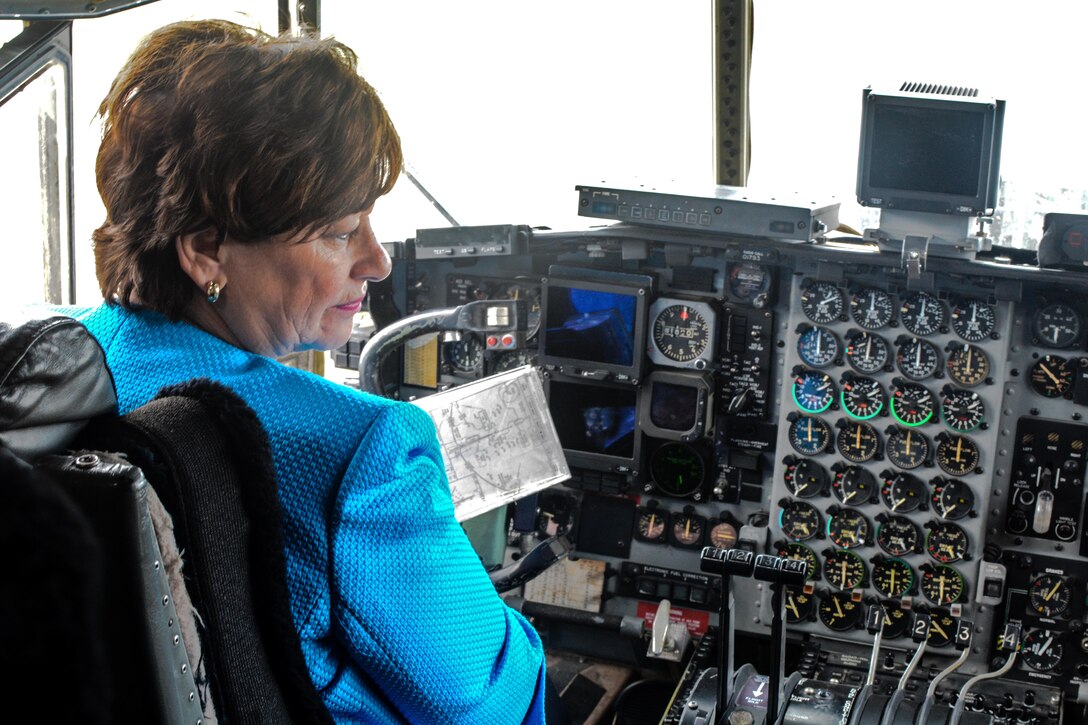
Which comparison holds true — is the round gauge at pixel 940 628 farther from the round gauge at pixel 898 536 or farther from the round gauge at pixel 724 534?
the round gauge at pixel 724 534

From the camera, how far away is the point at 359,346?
422 centimetres

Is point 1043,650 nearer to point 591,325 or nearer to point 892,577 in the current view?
point 892,577

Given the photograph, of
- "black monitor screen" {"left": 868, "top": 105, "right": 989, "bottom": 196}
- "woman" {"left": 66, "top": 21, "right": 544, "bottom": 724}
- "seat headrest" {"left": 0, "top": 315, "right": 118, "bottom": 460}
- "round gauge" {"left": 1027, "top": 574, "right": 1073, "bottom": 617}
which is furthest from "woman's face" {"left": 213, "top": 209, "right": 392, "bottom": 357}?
"round gauge" {"left": 1027, "top": 574, "right": 1073, "bottom": 617}

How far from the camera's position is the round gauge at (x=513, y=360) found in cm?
413

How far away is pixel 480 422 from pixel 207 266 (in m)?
2.01

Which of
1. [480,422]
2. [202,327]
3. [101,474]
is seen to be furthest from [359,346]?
[101,474]

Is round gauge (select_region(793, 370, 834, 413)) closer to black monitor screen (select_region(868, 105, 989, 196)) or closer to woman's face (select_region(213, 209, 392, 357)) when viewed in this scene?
black monitor screen (select_region(868, 105, 989, 196))

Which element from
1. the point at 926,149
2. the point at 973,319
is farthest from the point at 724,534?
the point at 926,149

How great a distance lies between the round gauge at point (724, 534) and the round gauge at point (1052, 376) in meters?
1.06

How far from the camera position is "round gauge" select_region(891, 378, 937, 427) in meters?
3.74

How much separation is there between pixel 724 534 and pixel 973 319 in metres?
1.07

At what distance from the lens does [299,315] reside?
1264mm

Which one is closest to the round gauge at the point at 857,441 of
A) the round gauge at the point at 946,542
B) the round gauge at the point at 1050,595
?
the round gauge at the point at 946,542

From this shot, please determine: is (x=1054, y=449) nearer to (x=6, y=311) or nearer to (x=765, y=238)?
(x=765, y=238)
